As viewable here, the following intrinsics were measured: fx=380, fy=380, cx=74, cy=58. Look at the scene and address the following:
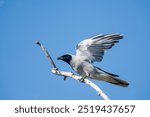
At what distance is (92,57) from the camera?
176 inches

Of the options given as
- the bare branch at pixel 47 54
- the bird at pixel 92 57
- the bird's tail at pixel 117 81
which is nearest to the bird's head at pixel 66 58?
the bird at pixel 92 57

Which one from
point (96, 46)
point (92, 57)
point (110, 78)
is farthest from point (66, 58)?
point (110, 78)

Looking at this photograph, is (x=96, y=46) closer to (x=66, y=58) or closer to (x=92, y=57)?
(x=92, y=57)

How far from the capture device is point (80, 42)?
464cm

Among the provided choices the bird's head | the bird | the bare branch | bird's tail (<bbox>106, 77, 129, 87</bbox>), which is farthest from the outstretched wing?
the bare branch

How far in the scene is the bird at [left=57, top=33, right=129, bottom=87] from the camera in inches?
168

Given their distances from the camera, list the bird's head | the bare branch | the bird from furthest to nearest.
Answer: the bird's head < the bird < the bare branch

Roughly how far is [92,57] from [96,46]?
166 mm

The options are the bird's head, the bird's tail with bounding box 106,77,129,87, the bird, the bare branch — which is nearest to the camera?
the bare branch

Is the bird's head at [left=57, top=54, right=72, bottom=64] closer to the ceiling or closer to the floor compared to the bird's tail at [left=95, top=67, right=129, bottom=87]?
closer to the ceiling

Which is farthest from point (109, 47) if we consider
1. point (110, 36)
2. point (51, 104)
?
point (51, 104)

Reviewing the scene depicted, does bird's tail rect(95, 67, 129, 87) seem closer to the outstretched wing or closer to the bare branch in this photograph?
the outstretched wing

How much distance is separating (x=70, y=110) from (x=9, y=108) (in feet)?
2.87

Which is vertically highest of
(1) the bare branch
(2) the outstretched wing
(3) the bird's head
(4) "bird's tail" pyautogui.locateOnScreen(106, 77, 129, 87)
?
(2) the outstretched wing
